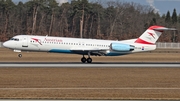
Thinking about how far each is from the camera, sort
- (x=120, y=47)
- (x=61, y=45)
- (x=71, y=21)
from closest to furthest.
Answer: (x=61, y=45), (x=120, y=47), (x=71, y=21)

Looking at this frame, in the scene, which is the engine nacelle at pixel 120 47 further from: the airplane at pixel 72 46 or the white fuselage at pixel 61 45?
the white fuselage at pixel 61 45

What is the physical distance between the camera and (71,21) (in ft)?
467

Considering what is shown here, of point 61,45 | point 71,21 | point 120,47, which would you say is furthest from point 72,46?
point 71,21

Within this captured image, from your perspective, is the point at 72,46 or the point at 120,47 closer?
the point at 72,46

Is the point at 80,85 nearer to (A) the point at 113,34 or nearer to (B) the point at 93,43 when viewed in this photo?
(B) the point at 93,43

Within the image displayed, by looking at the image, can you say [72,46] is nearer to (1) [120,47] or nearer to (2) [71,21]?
(1) [120,47]

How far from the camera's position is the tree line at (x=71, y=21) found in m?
132

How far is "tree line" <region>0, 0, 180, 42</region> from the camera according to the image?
432ft

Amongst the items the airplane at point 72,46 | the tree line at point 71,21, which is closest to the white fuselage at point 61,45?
the airplane at point 72,46

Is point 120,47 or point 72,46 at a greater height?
point 72,46

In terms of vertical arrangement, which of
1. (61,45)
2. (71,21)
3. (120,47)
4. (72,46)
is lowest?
(120,47)

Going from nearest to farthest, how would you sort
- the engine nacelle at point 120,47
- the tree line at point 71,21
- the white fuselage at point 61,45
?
the white fuselage at point 61,45
the engine nacelle at point 120,47
the tree line at point 71,21

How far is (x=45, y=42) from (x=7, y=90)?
24.1 meters

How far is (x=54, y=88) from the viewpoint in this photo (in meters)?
24.6
